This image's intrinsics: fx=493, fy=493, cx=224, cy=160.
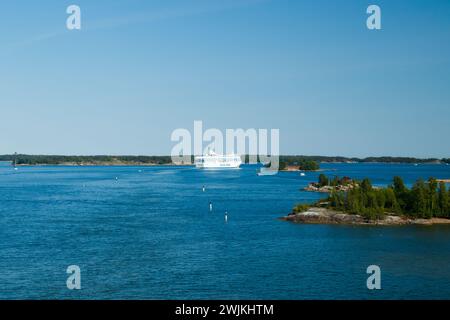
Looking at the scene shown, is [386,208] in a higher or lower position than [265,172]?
lower

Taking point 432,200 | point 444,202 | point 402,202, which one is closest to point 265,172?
point 402,202

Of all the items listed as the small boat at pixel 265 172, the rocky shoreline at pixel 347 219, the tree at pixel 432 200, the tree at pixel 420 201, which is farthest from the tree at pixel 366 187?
the small boat at pixel 265 172

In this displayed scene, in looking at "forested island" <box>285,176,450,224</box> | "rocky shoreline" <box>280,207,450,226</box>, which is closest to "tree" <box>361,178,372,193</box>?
"forested island" <box>285,176,450,224</box>

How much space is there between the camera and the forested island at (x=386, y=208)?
46.8 m

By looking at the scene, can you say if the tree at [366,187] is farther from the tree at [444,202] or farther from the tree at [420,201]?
the tree at [444,202]

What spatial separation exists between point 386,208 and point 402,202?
1.68 meters

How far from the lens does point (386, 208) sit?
50375 millimetres

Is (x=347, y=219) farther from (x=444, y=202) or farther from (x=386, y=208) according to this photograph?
(x=444, y=202)

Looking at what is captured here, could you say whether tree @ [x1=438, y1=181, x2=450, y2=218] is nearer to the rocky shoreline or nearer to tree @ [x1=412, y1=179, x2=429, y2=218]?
the rocky shoreline
